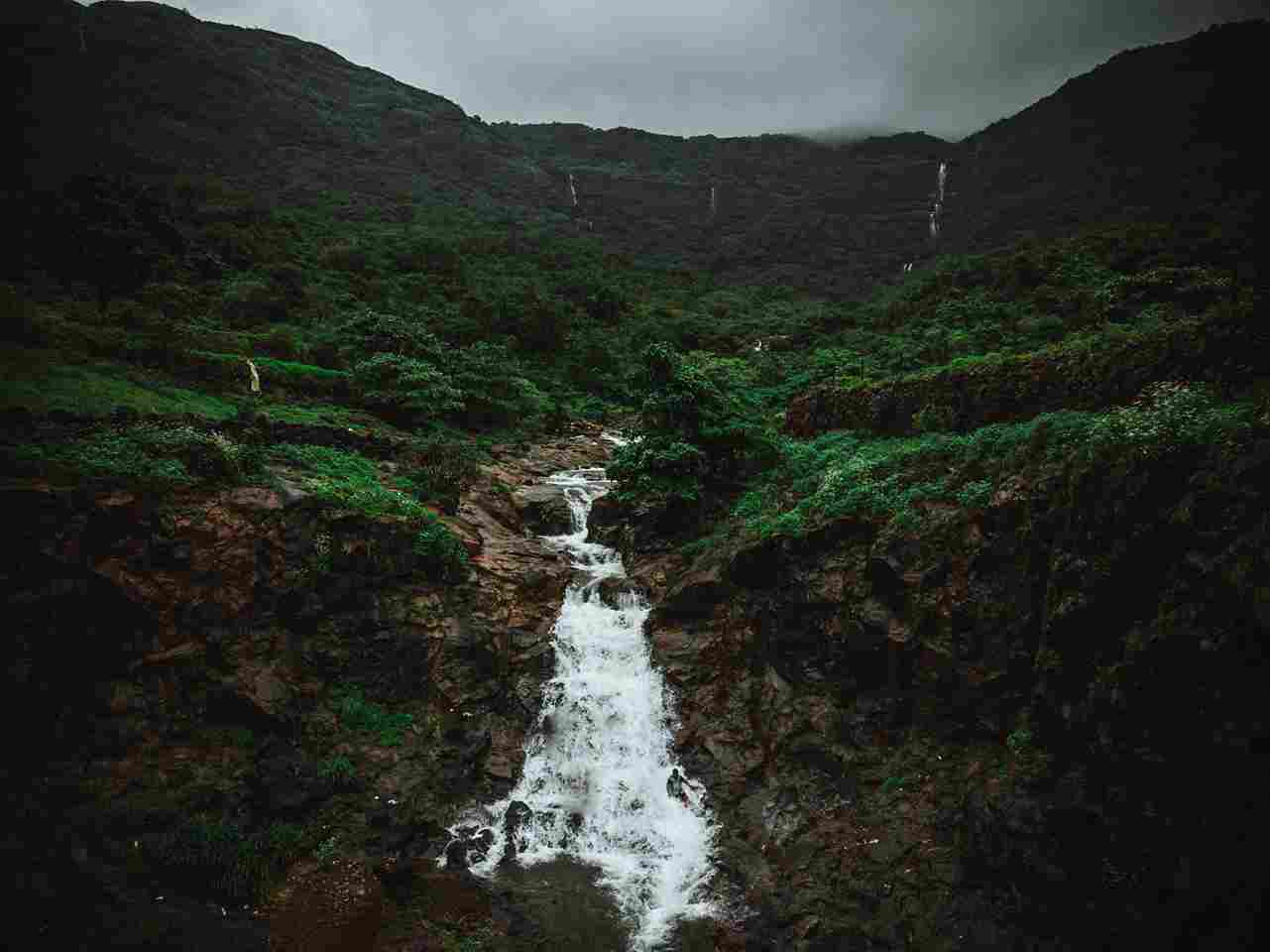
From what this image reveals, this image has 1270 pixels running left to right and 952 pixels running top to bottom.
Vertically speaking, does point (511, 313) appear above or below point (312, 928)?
above

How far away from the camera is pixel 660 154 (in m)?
85.4

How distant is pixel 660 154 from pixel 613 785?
89527mm

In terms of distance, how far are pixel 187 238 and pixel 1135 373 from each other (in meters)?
35.6

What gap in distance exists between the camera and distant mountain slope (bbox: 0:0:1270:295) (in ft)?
142

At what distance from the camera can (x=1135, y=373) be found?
10.4 m

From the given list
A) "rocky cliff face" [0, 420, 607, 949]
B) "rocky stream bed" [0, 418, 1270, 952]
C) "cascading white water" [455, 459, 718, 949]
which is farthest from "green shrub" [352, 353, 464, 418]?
"cascading white water" [455, 459, 718, 949]

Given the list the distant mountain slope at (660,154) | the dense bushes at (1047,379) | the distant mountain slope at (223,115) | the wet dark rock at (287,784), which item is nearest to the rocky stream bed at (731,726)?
the wet dark rock at (287,784)

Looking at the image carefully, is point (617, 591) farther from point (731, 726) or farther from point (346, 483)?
point (346, 483)

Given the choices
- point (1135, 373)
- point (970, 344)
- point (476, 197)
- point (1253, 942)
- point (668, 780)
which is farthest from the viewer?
point (476, 197)

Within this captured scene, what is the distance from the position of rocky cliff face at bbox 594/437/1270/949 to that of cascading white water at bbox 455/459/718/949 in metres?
0.67

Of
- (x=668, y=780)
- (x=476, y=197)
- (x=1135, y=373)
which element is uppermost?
(x=476, y=197)

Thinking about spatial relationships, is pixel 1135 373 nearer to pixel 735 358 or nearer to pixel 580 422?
pixel 580 422

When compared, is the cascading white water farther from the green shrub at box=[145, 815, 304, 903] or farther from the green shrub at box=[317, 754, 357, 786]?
the green shrub at box=[145, 815, 304, 903]

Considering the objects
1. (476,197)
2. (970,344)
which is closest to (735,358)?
(970,344)
